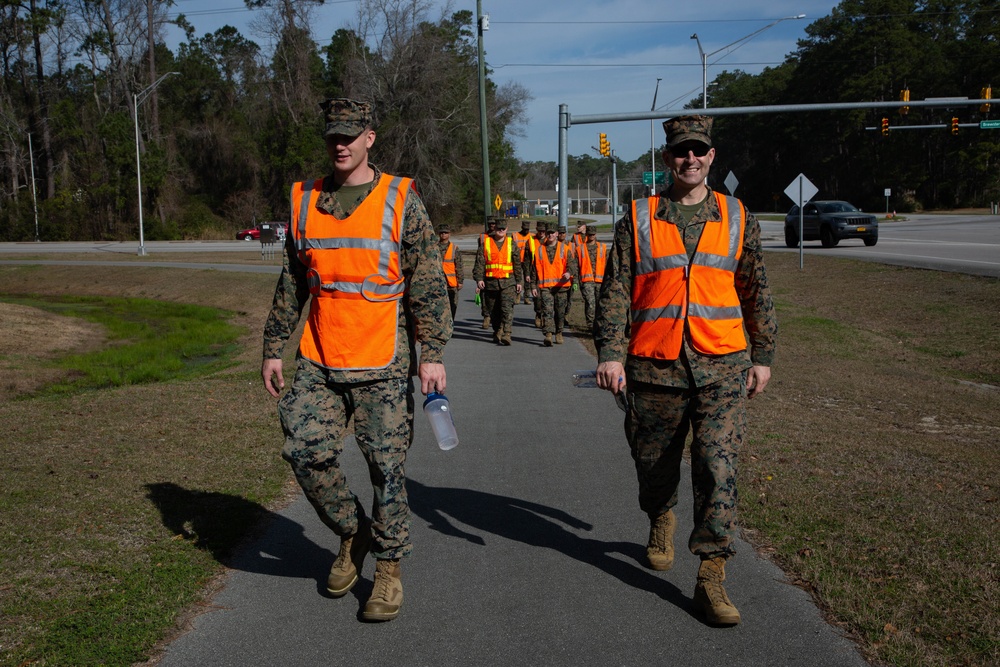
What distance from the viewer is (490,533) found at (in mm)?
5672

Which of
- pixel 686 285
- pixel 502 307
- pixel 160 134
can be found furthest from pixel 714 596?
pixel 160 134

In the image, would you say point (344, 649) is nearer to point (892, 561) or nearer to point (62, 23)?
point (892, 561)

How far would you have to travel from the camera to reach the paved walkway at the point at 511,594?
4.04 m

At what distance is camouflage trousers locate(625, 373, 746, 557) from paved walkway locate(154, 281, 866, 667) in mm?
424

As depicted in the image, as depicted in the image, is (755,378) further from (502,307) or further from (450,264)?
(502,307)

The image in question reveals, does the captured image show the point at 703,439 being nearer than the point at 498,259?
Yes

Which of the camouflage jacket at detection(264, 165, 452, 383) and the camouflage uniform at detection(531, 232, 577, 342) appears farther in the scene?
the camouflage uniform at detection(531, 232, 577, 342)

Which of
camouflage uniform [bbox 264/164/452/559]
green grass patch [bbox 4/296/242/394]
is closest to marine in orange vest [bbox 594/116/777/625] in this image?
camouflage uniform [bbox 264/164/452/559]

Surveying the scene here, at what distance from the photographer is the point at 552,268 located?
15484mm

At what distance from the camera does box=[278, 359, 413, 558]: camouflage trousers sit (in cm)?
432

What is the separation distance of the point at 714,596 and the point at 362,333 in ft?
6.43

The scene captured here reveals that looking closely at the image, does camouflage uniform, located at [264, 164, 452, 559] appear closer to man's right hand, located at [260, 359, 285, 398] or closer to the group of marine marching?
man's right hand, located at [260, 359, 285, 398]

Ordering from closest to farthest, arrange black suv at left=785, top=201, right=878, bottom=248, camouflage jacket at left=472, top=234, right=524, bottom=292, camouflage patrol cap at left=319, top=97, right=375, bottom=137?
camouflage patrol cap at left=319, top=97, right=375, bottom=137 < camouflage jacket at left=472, top=234, right=524, bottom=292 < black suv at left=785, top=201, right=878, bottom=248

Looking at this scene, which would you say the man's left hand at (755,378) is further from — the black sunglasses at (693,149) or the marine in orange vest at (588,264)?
the marine in orange vest at (588,264)
